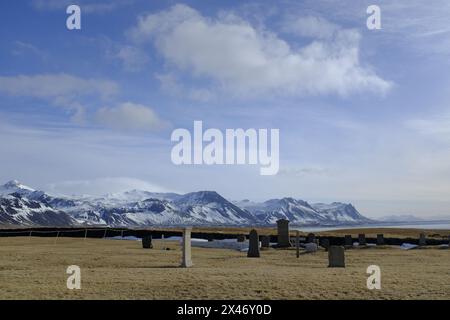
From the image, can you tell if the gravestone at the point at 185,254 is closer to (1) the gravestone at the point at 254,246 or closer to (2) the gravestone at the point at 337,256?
(2) the gravestone at the point at 337,256

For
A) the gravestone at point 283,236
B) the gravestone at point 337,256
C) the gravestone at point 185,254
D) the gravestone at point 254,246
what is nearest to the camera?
the gravestone at point 185,254

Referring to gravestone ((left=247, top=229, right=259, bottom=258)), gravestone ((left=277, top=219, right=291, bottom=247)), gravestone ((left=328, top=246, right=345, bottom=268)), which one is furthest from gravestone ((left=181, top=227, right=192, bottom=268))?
gravestone ((left=277, top=219, right=291, bottom=247))

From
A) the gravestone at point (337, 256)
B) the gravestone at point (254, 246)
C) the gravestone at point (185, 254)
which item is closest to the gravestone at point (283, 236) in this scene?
the gravestone at point (254, 246)

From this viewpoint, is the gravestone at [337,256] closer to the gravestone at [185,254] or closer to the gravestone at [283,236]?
the gravestone at [185,254]

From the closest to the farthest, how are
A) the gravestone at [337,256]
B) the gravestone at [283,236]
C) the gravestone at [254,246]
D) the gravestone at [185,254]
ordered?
the gravestone at [185,254]
the gravestone at [337,256]
the gravestone at [254,246]
the gravestone at [283,236]

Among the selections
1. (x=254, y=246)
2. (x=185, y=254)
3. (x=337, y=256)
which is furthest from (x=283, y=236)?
(x=185, y=254)

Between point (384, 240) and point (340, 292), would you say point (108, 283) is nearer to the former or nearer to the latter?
point (340, 292)

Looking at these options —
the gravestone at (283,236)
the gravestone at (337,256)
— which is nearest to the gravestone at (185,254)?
the gravestone at (337,256)

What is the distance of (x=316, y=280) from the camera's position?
748 inches

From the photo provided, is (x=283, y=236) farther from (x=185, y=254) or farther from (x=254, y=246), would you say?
(x=185, y=254)

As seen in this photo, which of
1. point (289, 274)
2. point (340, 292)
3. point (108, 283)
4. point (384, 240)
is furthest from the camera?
point (384, 240)

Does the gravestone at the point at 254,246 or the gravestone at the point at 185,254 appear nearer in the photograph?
the gravestone at the point at 185,254

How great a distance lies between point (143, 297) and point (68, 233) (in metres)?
54.4
